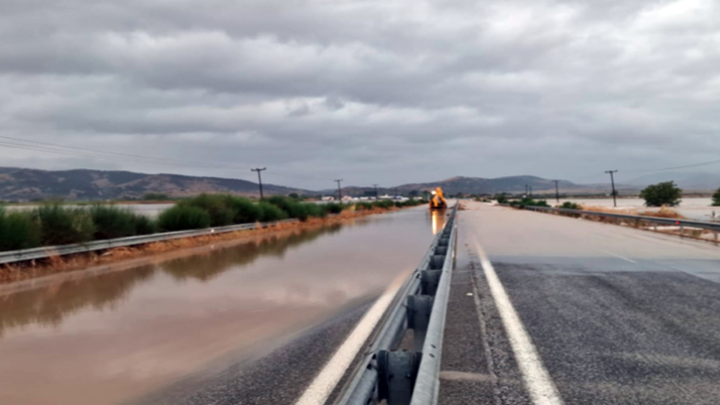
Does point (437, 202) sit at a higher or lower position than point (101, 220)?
lower

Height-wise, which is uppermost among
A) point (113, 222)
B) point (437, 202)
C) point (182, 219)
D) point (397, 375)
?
point (113, 222)

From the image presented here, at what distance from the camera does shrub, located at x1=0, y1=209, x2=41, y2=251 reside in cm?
1405

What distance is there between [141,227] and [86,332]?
14.9 meters

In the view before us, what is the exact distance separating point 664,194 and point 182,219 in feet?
254

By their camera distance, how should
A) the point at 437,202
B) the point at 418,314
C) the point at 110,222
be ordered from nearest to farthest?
the point at 418,314 → the point at 110,222 → the point at 437,202

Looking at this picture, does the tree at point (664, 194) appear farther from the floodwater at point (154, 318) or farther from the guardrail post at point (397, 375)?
the guardrail post at point (397, 375)

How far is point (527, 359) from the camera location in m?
5.53

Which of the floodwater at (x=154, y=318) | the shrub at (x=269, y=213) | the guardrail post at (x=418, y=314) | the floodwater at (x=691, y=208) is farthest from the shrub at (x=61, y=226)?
the floodwater at (x=691, y=208)

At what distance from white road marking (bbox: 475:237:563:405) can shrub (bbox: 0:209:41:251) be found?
12220 millimetres

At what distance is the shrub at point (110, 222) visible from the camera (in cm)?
1906

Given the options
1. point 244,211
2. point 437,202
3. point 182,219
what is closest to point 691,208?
point 437,202

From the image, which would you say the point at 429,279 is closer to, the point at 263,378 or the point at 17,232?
the point at 263,378

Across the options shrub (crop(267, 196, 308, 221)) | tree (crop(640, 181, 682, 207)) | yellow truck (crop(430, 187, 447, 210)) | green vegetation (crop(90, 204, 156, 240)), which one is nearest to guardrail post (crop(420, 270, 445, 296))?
green vegetation (crop(90, 204, 156, 240))

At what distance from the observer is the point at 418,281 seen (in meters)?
6.66
